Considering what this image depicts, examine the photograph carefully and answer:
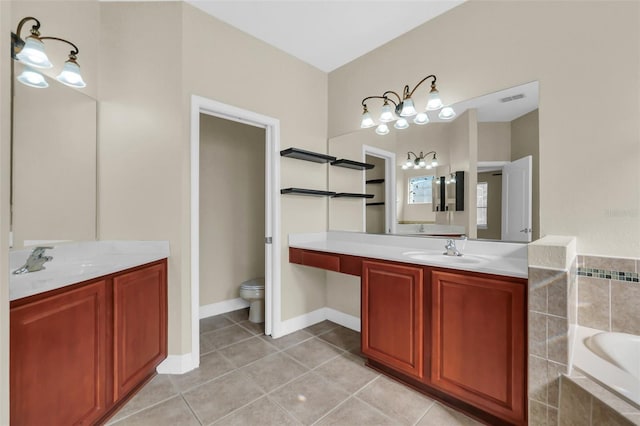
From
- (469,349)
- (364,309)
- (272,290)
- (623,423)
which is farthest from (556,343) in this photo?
(272,290)

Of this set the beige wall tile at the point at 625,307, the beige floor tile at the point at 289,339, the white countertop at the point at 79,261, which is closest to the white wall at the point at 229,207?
the beige floor tile at the point at 289,339

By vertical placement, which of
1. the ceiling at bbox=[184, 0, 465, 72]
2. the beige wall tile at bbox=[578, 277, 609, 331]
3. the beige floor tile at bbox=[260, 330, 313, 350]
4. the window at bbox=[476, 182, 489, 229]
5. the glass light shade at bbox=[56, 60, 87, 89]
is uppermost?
the ceiling at bbox=[184, 0, 465, 72]

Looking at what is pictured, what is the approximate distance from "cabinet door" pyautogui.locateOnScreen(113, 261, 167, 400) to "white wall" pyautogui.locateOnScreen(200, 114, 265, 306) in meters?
1.17

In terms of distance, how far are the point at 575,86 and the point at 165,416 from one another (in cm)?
306

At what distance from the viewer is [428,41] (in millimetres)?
2254

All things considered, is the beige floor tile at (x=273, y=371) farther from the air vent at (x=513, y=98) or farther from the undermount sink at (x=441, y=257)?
the air vent at (x=513, y=98)

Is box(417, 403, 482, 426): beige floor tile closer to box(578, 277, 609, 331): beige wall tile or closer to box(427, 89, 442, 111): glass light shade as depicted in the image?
box(578, 277, 609, 331): beige wall tile

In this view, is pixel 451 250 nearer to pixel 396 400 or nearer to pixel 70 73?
pixel 396 400

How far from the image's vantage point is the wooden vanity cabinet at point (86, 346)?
111 centimetres

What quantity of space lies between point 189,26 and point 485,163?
8.04 ft

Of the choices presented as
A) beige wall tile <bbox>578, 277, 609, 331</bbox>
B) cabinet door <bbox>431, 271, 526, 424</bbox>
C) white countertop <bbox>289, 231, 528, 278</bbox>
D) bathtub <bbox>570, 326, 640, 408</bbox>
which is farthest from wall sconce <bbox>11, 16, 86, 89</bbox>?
beige wall tile <bbox>578, 277, 609, 331</bbox>

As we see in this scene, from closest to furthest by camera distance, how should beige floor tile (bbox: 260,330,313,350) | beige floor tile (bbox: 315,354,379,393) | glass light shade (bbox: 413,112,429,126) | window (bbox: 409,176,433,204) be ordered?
beige floor tile (bbox: 315,354,379,393), glass light shade (bbox: 413,112,429,126), window (bbox: 409,176,433,204), beige floor tile (bbox: 260,330,313,350)

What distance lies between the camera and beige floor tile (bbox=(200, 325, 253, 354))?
7.96 ft

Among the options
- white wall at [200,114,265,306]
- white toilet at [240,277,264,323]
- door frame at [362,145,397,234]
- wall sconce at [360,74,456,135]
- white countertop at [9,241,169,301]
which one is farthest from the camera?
white wall at [200,114,265,306]
